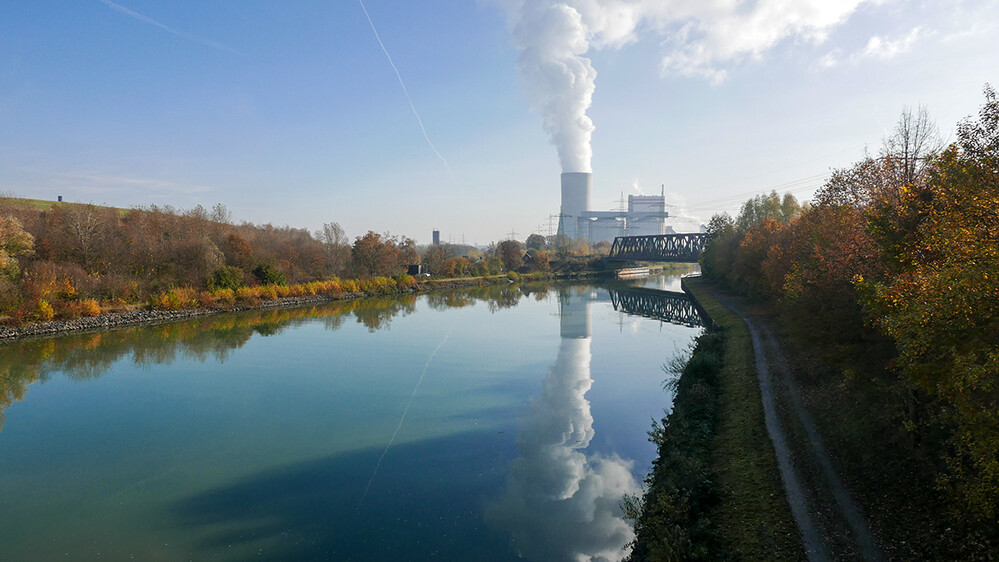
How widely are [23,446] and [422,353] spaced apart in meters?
15.6

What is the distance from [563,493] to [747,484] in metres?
3.86

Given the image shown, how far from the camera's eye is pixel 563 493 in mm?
11148

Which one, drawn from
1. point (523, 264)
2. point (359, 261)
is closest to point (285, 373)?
point (359, 261)

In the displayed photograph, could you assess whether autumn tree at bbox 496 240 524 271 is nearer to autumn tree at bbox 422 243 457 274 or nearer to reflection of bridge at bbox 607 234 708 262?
autumn tree at bbox 422 243 457 274

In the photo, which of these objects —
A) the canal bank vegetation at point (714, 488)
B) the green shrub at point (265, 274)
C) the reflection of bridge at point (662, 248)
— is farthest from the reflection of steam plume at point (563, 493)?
the reflection of bridge at point (662, 248)

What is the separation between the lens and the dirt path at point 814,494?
7098mm

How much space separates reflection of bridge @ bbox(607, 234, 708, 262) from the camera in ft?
254

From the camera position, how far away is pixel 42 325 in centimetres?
3066

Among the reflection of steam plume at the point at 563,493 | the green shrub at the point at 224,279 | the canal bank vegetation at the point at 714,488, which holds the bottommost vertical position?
the reflection of steam plume at the point at 563,493

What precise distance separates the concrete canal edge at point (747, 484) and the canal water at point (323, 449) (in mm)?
2069

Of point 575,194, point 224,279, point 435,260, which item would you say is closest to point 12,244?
point 224,279

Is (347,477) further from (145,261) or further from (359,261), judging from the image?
(359,261)

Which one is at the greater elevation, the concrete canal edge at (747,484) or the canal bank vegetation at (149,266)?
the canal bank vegetation at (149,266)

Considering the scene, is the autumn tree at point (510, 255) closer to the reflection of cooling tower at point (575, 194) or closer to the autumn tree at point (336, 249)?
the autumn tree at point (336, 249)
